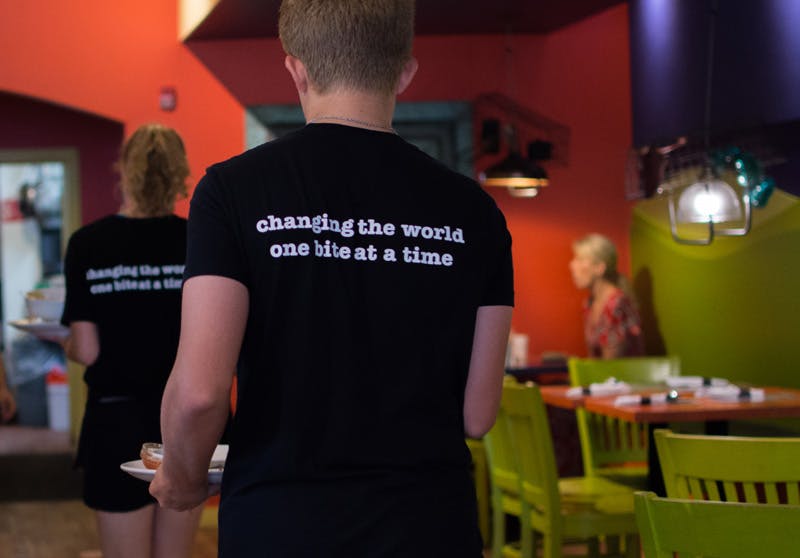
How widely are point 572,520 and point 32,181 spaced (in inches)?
331

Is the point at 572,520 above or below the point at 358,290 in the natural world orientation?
below

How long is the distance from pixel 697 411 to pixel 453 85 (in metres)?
3.30

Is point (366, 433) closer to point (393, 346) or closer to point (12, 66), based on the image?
point (393, 346)

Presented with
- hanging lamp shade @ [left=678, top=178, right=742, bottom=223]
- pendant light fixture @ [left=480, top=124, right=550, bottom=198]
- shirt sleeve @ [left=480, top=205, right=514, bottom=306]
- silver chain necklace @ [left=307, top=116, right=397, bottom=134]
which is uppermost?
pendant light fixture @ [left=480, top=124, right=550, bottom=198]

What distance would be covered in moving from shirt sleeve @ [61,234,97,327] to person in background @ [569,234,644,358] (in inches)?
157

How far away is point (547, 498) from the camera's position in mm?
4496

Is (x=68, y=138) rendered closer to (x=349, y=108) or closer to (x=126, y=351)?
(x=126, y=351)

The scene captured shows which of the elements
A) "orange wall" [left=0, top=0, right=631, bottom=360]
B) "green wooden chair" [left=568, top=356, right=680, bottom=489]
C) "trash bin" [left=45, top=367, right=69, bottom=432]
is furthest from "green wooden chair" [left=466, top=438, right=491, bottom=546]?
"trash bin" [left=45, top=367, right=69, bottom=432]

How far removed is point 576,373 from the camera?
5848 millimetres

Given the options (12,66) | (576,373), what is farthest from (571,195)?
(12,66)

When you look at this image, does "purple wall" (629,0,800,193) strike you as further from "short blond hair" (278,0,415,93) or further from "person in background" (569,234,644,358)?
"short blond hair" (278,0,415,93)

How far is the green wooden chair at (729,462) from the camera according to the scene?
260 cm

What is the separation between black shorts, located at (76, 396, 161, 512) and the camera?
3.03 m

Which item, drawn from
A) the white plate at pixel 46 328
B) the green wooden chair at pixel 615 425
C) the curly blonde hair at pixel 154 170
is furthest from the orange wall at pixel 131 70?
the curly blonde hair at pixel 154 170
